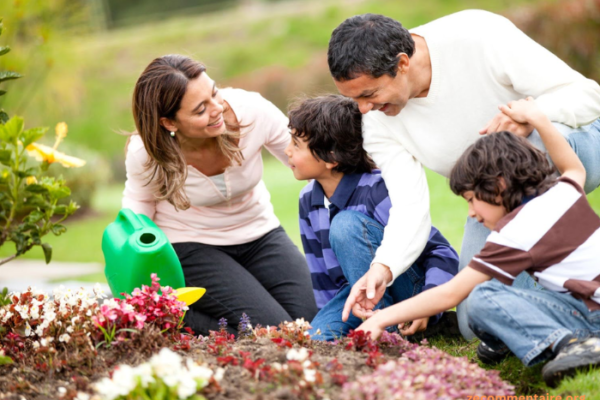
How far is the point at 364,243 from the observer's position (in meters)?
2.79

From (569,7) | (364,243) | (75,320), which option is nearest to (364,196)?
(364,243)

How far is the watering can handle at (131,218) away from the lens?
9.86ft

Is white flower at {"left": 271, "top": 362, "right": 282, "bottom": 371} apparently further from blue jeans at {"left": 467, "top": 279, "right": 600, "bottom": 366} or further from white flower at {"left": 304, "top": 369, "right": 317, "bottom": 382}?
blue jeans at {"left": 467, "top": 279, "right": 600, "bottom": 366}

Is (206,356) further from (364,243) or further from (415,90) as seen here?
(415,90)

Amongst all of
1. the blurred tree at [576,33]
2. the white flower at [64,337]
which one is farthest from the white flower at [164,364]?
the blurred tree at [576,33]

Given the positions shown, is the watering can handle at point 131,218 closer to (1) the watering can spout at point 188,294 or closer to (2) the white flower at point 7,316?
(1) the watering can spout at point 188,294

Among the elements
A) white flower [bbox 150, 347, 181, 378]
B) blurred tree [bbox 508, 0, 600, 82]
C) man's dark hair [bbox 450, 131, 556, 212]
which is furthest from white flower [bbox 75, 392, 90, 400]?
blurred tree [bbox 508, 0, 600, 82]

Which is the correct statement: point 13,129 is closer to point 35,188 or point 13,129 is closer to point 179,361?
point 35,188

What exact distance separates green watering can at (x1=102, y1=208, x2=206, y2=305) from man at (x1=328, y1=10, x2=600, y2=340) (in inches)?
34.3

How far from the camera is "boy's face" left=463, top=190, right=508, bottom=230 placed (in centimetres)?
220

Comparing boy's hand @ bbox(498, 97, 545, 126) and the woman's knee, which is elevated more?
boy's hand @ bbox(498, 97, 545, 126)

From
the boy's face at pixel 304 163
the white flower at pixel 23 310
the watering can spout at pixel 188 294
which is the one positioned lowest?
the watering can spout at pixel 188 294

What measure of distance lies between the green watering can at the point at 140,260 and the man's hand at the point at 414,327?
33.2 inches

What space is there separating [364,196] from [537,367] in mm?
1052
